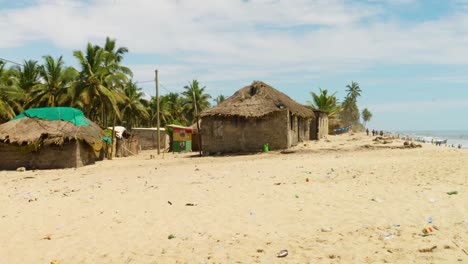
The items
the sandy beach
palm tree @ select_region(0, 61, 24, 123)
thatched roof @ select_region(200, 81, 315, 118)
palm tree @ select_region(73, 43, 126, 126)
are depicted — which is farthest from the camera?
palm tree @ select_region(73, 43, 126, 126)

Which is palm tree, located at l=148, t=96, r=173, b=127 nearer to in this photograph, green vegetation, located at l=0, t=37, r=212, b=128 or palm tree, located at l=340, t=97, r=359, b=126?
green vegetation, located at l=0, t=37, r=212, b=128

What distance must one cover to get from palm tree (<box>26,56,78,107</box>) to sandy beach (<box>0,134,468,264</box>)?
780 inches

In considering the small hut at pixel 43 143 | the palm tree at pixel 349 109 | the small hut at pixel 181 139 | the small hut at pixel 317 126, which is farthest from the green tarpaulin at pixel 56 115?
the palm tree at pixel 349 109

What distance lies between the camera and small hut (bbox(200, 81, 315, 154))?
851 inches

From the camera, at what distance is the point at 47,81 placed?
29.5 m

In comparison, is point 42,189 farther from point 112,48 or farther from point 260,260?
point 112,48

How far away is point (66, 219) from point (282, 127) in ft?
50.5

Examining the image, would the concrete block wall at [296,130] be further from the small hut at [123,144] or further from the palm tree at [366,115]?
the palm tree at [366,115]

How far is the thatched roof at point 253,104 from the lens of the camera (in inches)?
851

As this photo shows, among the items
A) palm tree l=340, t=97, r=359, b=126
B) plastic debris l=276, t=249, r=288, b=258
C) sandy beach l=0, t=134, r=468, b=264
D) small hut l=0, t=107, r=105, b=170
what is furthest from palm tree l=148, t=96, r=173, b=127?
plastic debris l=276, t=249, r=288, b=258

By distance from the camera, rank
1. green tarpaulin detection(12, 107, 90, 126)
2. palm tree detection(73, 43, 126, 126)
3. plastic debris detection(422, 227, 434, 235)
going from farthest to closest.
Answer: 1. palm tree detection(73, 43, 126, 126)
2. green tarpaulin detection(12, 107, 90, 126)
3. plastic debris detection(422, 227, 434, 235)

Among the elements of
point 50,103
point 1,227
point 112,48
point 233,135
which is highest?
point 112,48

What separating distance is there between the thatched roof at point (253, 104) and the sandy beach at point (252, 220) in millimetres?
10775

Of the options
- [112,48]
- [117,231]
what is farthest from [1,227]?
[112,48]
